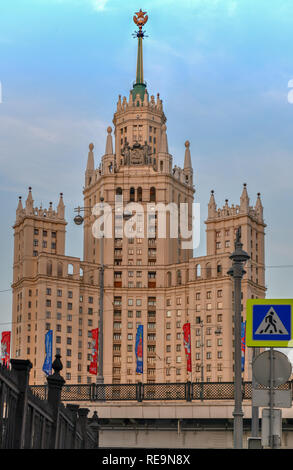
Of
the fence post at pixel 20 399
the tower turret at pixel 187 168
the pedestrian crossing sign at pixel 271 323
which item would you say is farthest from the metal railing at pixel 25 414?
the tower turret at pixel 187 168

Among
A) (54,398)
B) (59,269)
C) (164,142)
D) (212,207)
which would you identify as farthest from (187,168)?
(54,398)

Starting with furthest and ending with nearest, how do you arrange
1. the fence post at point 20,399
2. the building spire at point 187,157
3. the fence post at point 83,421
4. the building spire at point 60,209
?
the building spire at point 187,157 < the building spire at point 60,209 < the fence post at point 83,421 < the fence post at point 20,399

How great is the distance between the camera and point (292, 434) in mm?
35562

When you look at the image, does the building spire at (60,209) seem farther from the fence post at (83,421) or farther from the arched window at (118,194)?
the fence post at (83,421)

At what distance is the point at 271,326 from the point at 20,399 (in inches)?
199

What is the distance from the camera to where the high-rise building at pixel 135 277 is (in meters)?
162

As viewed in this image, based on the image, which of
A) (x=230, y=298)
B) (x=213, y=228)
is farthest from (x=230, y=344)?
(x=213, y=228)

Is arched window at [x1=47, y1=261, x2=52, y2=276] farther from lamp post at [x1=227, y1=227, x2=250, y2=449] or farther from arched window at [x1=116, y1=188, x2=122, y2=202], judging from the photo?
lamp post at [x1=227, y1=227, x2=250, y2=449]

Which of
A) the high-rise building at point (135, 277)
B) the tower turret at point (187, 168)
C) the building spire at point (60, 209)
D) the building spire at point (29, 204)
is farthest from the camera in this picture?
the tower turret at point (187, 168)

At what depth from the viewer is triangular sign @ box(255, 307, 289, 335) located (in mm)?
17172

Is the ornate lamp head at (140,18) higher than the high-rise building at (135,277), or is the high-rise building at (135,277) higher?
the ornate lamp head at (140,18)

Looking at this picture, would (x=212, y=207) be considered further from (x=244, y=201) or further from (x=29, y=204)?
(x=29, y=204)

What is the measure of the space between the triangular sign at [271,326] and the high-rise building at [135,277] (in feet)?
440
